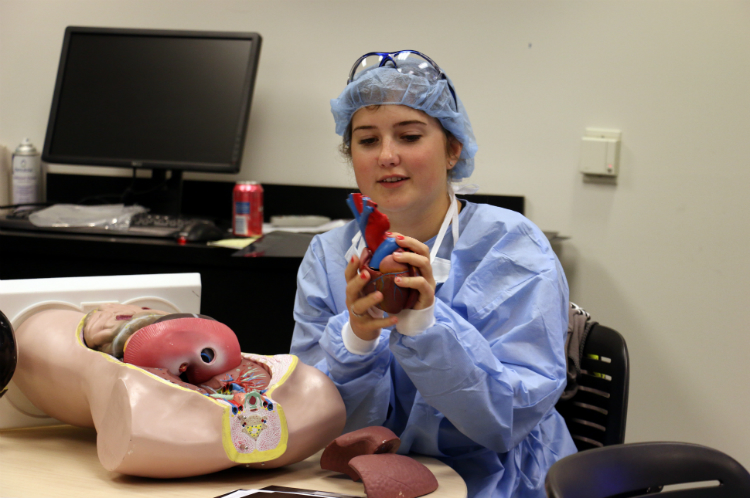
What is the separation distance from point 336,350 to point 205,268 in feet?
3.63

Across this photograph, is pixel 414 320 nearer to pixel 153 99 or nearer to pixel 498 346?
pixel 498 346

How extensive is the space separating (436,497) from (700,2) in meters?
2.03

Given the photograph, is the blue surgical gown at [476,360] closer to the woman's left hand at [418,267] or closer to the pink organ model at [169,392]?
the woman's left hand at [418,267]

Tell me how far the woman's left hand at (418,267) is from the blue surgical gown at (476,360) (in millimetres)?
61

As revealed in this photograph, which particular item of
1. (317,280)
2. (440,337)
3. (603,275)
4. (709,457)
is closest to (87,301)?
(317,280)

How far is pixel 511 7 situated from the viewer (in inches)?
93.4

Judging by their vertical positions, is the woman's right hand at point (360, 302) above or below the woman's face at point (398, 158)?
below

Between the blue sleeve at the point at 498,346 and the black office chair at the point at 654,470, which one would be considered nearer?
the black office chair at the point at 654,470

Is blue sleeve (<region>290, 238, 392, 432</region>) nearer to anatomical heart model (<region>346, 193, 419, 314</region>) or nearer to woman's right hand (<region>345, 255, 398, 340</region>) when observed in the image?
woman's right hand (<region>345, 255, 398, 340</region>)

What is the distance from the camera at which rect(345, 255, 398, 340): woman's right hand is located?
96 centimetres

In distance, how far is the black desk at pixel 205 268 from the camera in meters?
2.12

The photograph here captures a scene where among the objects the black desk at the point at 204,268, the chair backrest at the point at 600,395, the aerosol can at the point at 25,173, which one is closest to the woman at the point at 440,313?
the chair backrest at the point at 600,395

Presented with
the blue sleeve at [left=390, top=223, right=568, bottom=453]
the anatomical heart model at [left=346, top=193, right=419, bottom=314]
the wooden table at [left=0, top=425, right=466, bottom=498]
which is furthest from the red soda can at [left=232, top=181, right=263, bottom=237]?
the anatomical heart model at [left=346, top=193, right=419, bottom=314]

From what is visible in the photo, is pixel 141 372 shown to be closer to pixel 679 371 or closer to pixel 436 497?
pixel 436 497
